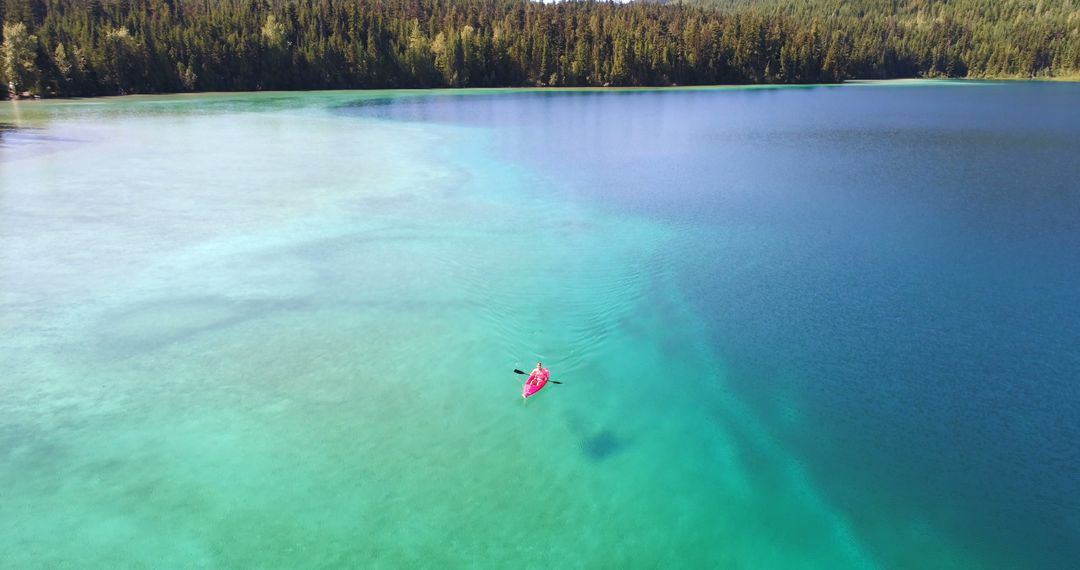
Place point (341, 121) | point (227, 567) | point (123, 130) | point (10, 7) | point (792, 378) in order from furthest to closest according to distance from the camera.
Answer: point (10, 7)
point (341, 121)
point (123, 130)
point (792, 378)
point (227, 567)

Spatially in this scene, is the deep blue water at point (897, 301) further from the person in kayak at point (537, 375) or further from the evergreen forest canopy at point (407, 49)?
the evergreen forest canopy at point (407, 49)

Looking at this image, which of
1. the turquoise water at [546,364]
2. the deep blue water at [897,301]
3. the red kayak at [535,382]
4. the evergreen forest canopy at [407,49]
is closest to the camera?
the turquoise water at [546,364]

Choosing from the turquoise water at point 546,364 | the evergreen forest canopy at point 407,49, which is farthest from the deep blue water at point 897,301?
the evergreen forest canopy at point 407,49

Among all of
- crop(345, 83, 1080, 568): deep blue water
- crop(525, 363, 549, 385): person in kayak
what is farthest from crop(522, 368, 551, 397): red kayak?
crop(345, 83, 1080, 568): deep blue water

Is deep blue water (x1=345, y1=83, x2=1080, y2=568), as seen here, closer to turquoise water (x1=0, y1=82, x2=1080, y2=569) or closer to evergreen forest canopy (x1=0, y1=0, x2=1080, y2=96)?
turquoise water (x1=0, y1=82, x2=1080, y2=569)

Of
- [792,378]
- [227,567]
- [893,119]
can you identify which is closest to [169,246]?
[227,567]

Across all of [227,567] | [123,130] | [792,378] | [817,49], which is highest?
[817,49]

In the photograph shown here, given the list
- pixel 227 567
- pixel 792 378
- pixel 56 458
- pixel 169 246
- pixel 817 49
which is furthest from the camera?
pixel 817 49

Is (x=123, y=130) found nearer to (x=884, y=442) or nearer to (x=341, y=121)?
(x=341, y=121)
